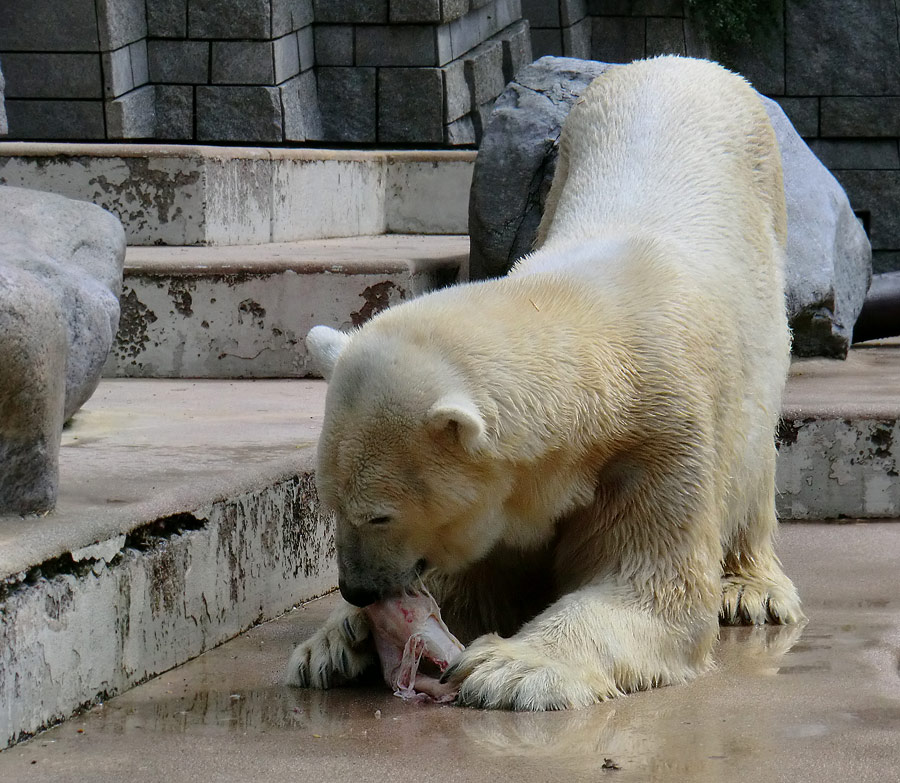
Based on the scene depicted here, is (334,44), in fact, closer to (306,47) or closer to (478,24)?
(306,47)

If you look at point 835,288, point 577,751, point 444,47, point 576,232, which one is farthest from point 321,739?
point 444,47

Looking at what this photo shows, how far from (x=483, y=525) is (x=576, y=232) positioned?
928 mm

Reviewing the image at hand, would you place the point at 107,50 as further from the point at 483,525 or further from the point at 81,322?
the point at 483,525

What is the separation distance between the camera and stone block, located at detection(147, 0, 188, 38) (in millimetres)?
9086

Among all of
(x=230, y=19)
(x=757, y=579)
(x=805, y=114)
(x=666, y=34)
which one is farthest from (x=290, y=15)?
(x=757, y=579)

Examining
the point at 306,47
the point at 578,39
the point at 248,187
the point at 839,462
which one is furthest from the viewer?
the point at 578,39

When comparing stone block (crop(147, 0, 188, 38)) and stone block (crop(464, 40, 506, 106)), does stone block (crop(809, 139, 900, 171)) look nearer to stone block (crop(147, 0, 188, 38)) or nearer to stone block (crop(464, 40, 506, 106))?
stone block (crop(464, 40, 506, 106))

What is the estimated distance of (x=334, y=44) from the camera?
381 inches

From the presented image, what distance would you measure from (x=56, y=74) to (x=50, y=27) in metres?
0.28

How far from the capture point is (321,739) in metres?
2.41

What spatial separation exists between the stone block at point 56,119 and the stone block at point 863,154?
6.96 m

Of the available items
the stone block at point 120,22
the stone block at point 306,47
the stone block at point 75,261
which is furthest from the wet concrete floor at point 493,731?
the stone block at point 306,47

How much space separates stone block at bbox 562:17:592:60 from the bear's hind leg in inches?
357

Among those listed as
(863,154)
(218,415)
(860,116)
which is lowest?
(863,154)
